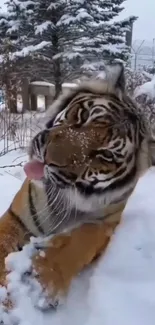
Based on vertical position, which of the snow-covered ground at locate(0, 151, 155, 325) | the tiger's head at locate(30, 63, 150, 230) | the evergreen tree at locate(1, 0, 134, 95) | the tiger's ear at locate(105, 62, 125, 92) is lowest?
the evergreen tree at locate(1, 0, 134, 95)

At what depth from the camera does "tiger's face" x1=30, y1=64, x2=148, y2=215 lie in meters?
0.80

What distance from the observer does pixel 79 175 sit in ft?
2.67

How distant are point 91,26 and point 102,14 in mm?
340

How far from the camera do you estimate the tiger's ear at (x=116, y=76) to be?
0.89 metres

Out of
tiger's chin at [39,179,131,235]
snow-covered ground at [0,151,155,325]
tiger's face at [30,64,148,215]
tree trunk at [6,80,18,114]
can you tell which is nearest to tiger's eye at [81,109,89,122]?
tiger's face at [30,64,148,215]

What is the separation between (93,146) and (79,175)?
60 mm

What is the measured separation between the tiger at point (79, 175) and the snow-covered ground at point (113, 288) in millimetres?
42

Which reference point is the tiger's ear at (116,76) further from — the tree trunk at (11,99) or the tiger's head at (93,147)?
the tree trunk at (11,99)

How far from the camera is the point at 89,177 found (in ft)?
2.70

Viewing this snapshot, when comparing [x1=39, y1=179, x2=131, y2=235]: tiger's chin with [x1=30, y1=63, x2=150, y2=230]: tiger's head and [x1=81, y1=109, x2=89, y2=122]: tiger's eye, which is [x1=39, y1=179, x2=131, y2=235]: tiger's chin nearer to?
[x1=30, y1=63, x2=150, y2=230]: tiger's head

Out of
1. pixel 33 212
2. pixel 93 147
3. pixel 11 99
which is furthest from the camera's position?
pixel 11 99

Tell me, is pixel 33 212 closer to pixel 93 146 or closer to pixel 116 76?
pixel 93 146

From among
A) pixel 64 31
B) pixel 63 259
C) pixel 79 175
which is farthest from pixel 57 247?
pixel 64 31

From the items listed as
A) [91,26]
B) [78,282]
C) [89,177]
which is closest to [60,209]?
[89,177]
